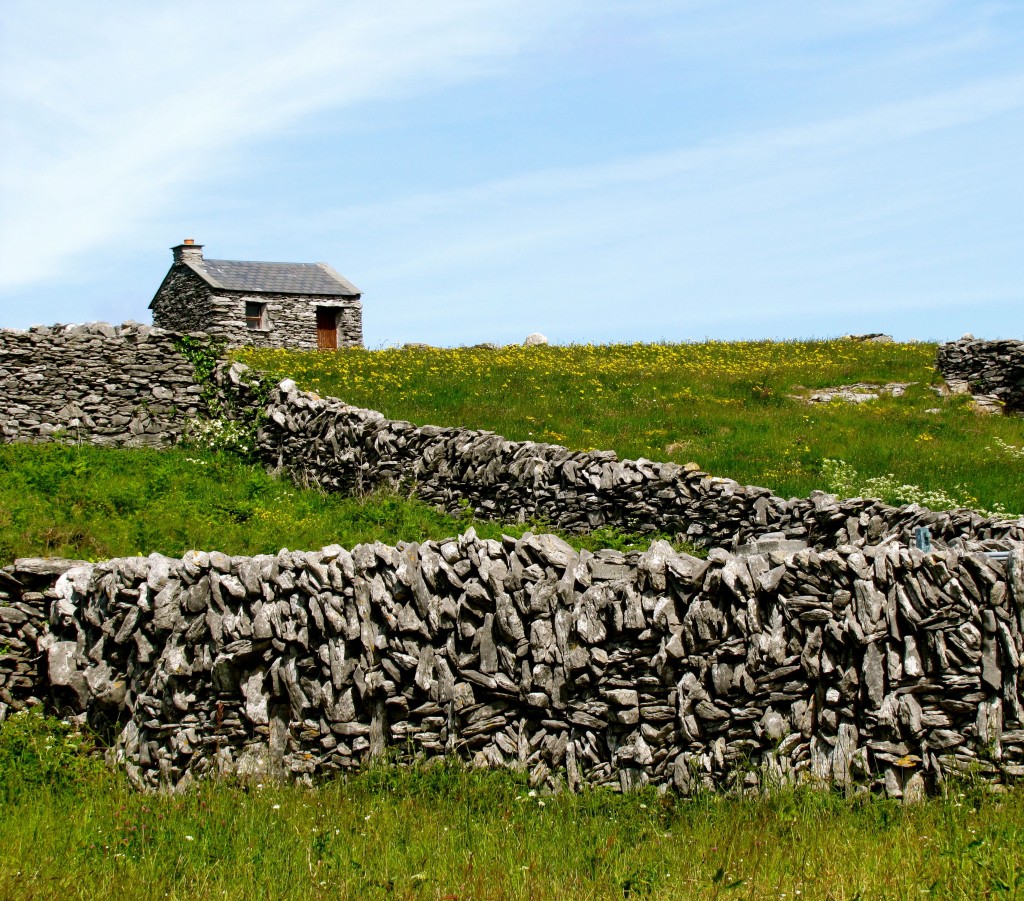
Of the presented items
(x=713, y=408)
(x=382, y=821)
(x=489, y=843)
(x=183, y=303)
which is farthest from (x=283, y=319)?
(x=489, y=843)

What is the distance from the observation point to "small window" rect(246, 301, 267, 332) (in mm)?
41500

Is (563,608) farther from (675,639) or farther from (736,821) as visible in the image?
(736,821)

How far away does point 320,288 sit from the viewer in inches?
1706

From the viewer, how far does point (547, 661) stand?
369 inches

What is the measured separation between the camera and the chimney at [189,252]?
42662mm

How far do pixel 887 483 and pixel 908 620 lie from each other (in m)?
10.0

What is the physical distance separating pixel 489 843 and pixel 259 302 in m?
36.5

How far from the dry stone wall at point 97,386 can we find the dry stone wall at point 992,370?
22222 mm

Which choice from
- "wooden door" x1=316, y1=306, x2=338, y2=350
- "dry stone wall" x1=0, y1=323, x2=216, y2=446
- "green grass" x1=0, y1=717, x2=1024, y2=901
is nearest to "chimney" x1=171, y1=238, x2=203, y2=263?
"wooden door" x1=316, y1=306, x2=338, y2=350

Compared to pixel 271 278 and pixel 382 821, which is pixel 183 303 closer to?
pixel 271 278

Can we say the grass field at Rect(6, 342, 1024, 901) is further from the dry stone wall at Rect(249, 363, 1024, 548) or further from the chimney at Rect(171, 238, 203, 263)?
the chimney at Rect(171, 238, 203, 263)

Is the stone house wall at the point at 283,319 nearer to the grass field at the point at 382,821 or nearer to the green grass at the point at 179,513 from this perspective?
the green grass at the point at 179,513

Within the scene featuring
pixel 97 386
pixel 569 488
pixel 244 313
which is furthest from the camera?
pixel 244 313

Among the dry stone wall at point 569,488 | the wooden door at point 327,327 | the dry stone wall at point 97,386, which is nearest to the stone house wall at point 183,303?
the wooden door at point 327,327
